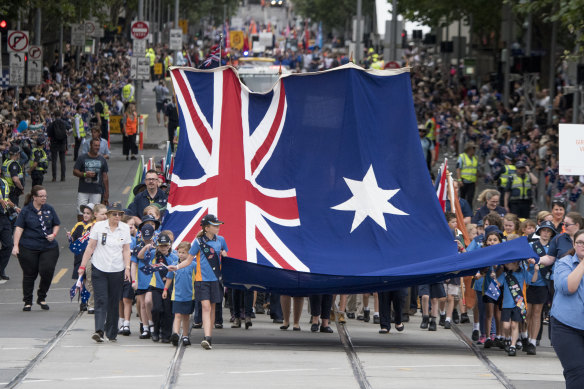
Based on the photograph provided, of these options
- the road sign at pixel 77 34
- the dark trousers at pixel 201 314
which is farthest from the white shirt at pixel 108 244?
the road sign at pixel 77 34

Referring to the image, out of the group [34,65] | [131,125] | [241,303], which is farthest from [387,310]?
[34,65]

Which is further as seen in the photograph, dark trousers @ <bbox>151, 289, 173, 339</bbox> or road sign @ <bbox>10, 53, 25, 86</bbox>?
road sign @ <bbox>10, 53, 25, 86</bbox>

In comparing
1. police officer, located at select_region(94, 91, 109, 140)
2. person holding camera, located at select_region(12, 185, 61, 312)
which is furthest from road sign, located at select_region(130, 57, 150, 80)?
person holding camera, located at select_region(12, 185, 61, 312)

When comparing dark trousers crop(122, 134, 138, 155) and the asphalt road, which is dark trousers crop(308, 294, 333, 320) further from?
dark trousers crop(122, 134, 138, 155)

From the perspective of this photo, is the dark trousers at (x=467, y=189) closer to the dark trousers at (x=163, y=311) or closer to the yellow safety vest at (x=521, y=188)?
the yellow safety vest at (x=521, y=188)

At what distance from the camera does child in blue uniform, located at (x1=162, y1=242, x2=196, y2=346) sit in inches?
588

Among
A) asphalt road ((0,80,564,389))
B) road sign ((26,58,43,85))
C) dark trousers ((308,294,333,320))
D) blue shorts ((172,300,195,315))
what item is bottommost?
asphalt road ((0,80,564,389))

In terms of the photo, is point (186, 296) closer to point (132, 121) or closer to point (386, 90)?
point (386, 90)

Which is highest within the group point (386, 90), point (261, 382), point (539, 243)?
point (386, 90)

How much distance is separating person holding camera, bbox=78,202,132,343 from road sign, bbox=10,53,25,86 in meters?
19.6

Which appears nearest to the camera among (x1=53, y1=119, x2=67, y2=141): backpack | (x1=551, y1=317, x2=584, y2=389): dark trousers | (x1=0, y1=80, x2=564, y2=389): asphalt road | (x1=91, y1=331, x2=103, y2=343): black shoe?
(x1=551, y1=317, x2=584, y2=389): dark trousers

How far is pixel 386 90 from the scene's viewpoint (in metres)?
16.0

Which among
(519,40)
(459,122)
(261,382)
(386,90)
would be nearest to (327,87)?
(386,90)

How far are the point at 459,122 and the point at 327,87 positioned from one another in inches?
942
